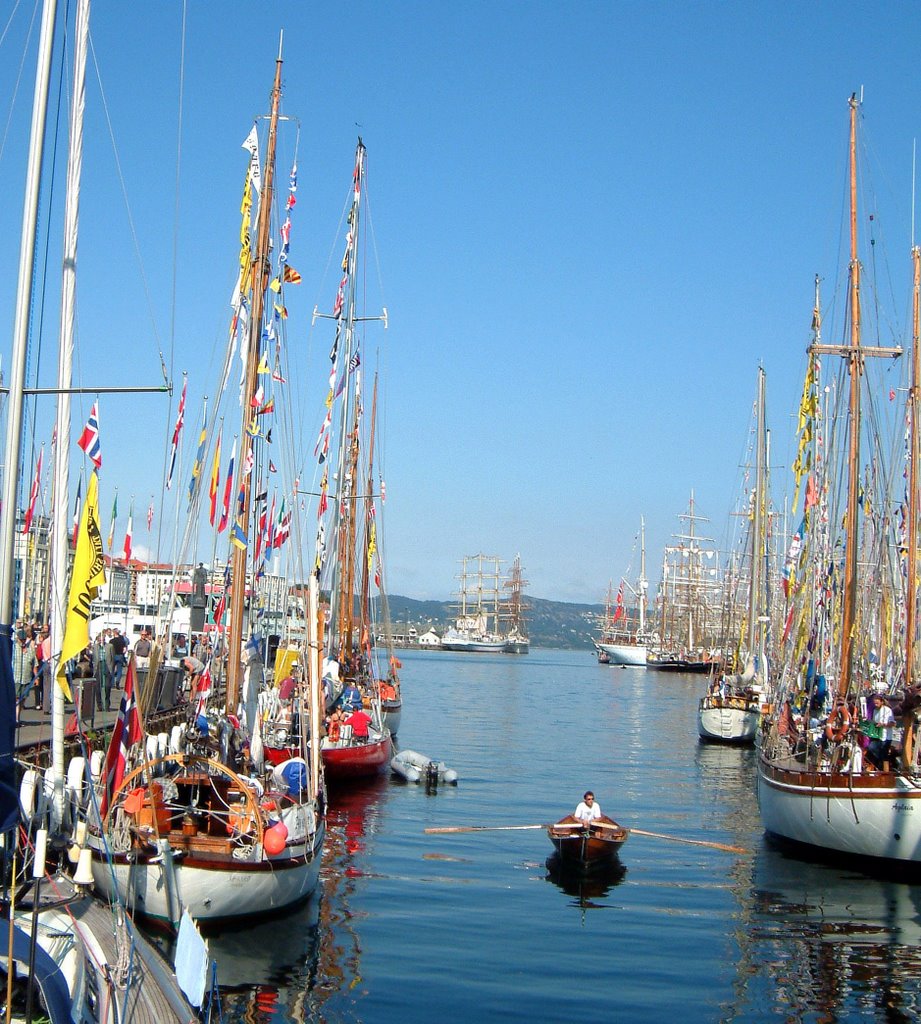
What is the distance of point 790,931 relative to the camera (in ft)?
69.2

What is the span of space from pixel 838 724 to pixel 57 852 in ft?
59.2

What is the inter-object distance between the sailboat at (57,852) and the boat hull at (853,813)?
15933 millimetres

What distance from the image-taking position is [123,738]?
675 inches

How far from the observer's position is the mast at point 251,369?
24984 mm

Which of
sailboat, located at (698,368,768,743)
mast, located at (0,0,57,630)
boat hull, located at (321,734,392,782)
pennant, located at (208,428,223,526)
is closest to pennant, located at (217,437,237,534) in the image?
pennant, located at (208,428,223,526)

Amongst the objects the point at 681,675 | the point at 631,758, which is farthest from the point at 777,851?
the point at 681,675

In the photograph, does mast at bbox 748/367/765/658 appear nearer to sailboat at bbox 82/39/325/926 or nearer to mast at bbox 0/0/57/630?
sailboat at bbox 82/39/325/926

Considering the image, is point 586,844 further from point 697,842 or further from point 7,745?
point 7,745

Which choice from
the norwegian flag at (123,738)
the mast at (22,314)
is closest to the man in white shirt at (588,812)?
the norwegian flag at (123,738)

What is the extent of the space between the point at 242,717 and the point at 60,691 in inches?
410

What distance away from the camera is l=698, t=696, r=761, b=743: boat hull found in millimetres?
58906

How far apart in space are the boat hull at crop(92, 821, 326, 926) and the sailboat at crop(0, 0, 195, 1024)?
0.86m

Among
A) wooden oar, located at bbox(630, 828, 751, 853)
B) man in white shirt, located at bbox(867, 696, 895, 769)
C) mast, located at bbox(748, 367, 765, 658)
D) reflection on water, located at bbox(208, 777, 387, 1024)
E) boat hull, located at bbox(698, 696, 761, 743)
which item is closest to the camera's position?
reflection on water, located at bbox(208, 777, 387, 1024)

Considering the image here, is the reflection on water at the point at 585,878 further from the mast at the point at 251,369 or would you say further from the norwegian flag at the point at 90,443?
the norwegian flag at the point at 90,443
